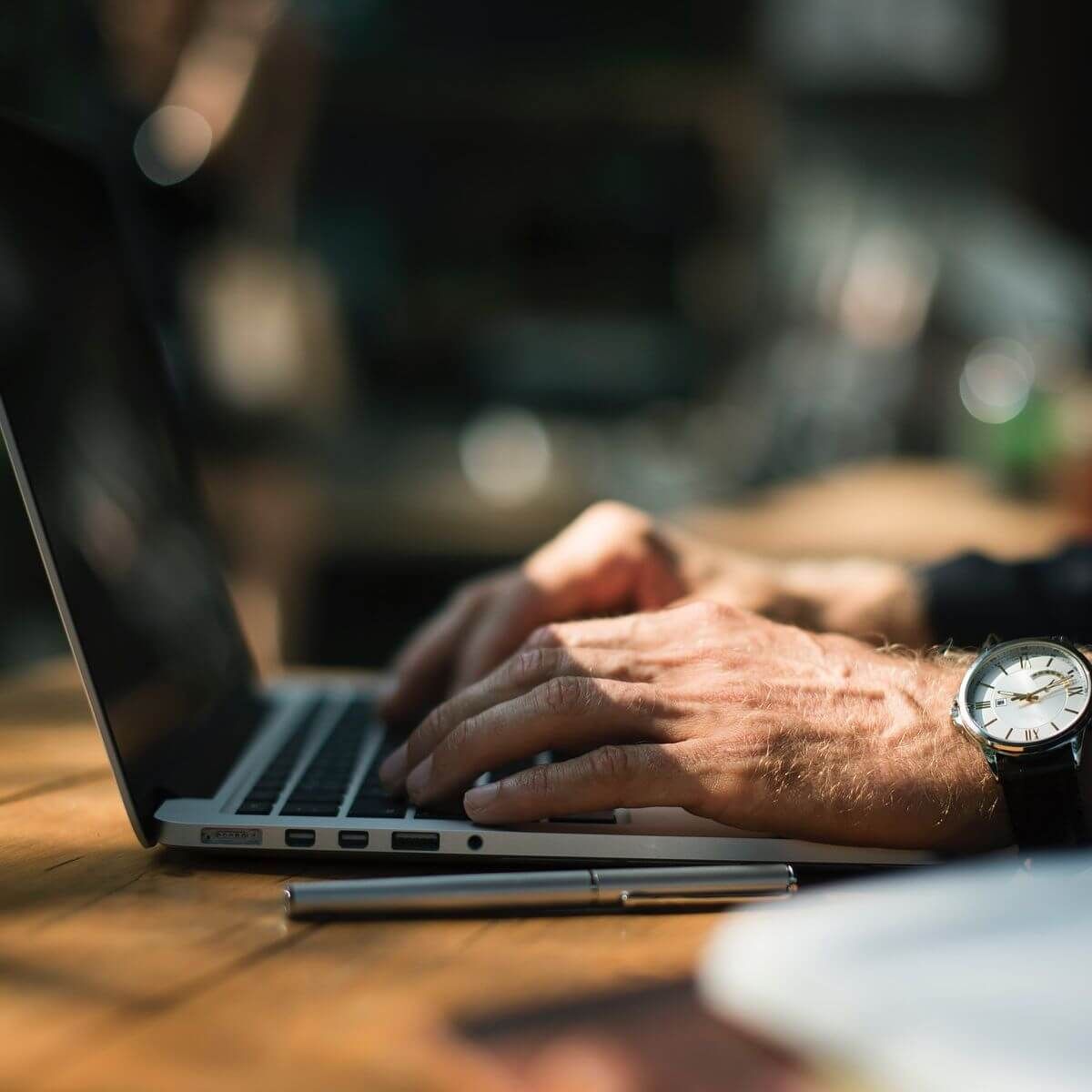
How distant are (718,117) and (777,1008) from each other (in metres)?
4.60

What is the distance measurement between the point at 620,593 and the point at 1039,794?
40 cm

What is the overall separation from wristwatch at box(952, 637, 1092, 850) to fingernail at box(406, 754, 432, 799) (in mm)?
275

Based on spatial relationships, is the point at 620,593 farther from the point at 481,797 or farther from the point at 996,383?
the point at 996,383

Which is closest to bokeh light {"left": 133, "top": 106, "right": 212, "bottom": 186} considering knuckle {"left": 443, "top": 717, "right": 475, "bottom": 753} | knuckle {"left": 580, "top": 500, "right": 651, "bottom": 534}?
knuckle {"left": 580, "top": 500, "right": 651, "bottom": 534}

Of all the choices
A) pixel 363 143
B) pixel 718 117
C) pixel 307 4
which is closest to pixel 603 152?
pixel 718 117

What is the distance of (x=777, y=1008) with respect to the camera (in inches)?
14.9

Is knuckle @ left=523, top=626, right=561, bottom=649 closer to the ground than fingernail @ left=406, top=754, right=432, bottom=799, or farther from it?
farther from it

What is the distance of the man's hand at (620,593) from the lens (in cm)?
87

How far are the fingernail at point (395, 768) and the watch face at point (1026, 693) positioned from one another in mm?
296

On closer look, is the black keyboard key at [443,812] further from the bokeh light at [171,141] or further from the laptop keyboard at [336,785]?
the bokeh light at [171,141]

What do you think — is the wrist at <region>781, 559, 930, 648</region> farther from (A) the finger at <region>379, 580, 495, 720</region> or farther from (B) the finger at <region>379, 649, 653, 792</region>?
(B) the finger at <region>379, 649, 653, 792</region>

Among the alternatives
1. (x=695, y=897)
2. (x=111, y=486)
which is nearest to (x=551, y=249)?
(x=111, y=486)

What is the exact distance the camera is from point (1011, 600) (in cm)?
99

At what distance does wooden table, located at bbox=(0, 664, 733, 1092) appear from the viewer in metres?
0.38
